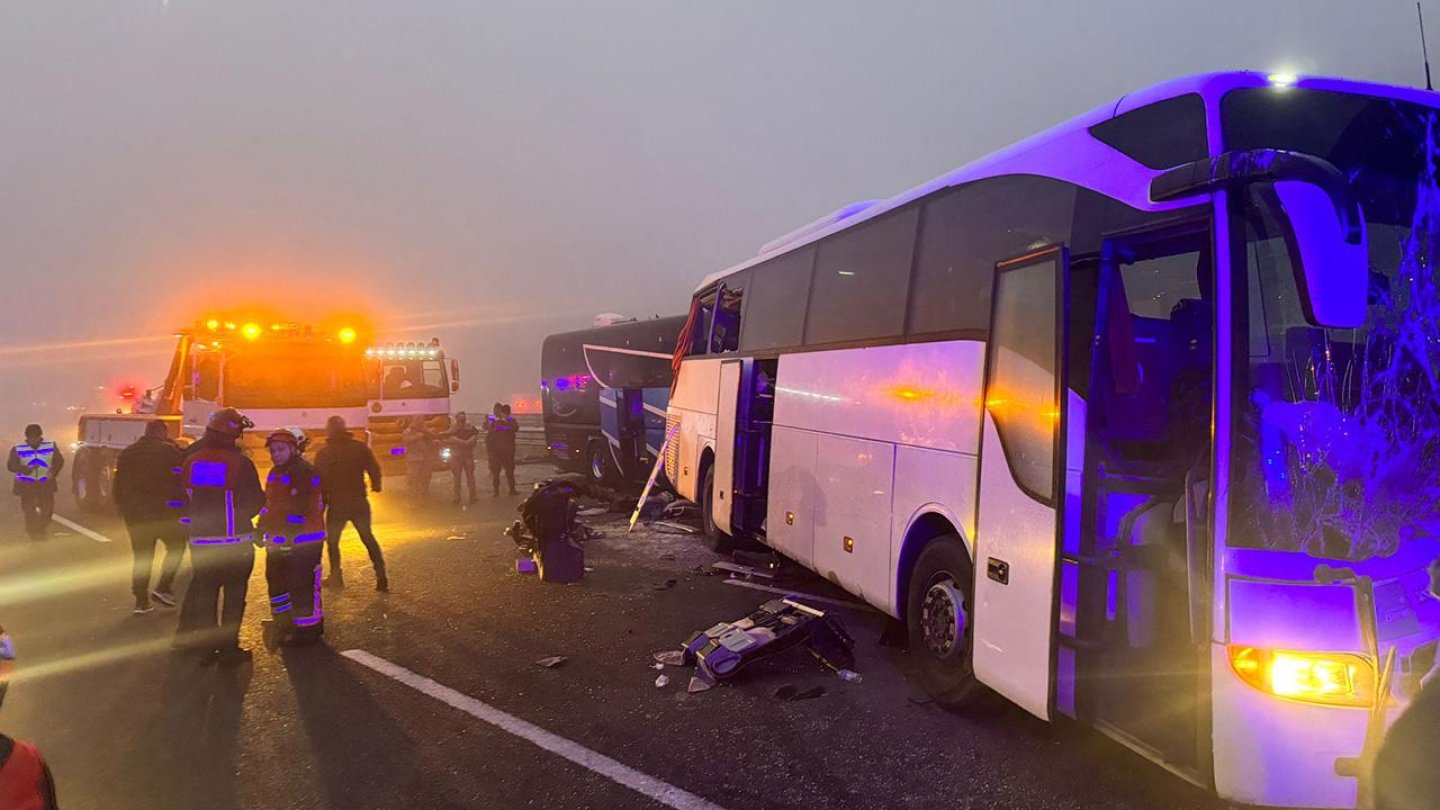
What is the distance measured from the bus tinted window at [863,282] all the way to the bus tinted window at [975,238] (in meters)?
0.22

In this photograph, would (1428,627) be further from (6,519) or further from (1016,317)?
(6,519)

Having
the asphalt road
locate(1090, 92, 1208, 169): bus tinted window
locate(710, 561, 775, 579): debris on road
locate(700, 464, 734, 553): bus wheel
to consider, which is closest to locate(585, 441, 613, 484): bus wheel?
locate(700, 464, 734, 553): bus wheel

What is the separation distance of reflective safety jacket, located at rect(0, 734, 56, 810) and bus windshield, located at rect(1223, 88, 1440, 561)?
3.82m

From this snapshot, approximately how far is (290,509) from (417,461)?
8989 mm

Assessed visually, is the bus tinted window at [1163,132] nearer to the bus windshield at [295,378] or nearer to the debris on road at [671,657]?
the debris on road at [671,657]

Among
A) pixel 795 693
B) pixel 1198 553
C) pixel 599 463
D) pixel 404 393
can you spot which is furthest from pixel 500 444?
pixel 1198 553

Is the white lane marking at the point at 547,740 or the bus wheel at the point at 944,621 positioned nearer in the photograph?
the white lane marking at the point at 547,740

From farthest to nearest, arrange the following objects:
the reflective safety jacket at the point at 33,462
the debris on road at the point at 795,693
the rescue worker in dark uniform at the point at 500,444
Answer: the rescue worker in dark uniform at the point at 500,444 → the reflective safety jacket at the point at 33,462 → the debris on road at the point at 795,693

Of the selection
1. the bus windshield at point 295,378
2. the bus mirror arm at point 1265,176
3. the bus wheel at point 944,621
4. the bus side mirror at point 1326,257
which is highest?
the bus mirror arm at point 1265,176

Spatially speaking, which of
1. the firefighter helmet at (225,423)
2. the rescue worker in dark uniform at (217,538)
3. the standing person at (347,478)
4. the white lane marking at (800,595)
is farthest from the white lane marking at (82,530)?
Answer: the white lane marking at (800,595)

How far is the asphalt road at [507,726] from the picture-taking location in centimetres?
377

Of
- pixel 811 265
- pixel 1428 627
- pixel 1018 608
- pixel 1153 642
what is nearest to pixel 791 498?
pixel 811 265

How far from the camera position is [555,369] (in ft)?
69.1

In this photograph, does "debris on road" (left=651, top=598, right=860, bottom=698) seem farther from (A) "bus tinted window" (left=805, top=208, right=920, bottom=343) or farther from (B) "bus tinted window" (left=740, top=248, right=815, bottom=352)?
(B) "bus tinted window" (left=740, top=248, right=815, bottom=352)
